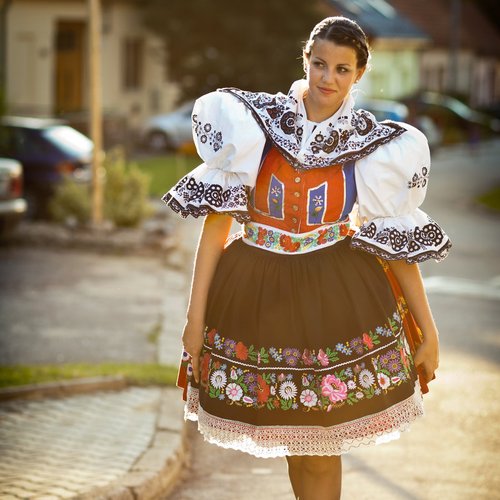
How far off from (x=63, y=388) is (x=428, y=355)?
10.7 feet

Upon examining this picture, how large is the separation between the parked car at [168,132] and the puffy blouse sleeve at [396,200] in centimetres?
2492

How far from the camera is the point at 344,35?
12.2ft

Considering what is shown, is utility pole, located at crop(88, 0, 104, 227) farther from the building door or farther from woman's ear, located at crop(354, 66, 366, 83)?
the building door

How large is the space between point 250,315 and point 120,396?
3.05m

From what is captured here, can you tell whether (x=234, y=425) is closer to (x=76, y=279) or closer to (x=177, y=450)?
(x=177, y=450)

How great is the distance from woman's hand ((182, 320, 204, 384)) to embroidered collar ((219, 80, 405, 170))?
64cm

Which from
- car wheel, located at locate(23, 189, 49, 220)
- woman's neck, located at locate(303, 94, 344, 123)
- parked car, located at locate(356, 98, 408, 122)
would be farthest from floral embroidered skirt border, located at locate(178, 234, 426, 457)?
parked car, located at locate(356, 98, 408, 122)

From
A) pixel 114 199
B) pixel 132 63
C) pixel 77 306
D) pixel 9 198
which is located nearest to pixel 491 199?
pixel 114 199

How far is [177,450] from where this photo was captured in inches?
225

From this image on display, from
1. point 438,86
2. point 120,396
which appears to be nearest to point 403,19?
point 438,86

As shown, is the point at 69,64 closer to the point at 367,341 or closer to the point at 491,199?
the point at 491,199

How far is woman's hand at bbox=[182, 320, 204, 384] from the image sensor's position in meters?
3.86

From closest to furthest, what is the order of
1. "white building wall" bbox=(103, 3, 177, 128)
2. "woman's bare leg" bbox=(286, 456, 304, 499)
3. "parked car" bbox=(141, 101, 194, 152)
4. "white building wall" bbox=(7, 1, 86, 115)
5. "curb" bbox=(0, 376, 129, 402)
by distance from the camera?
"woman's bare leg" bbox=(286, 456, 304, 499) → "curb" bbox=(0, 376, 129, 402) → "parked car" bbox=(141, 101, 194, 152) → "white building wall" bbox=(7, 1, 86, 115) → "white building wall" bbox=(103, 3, 177, 128)

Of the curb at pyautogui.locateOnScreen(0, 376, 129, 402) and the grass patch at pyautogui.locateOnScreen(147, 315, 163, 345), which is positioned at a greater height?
the curb at pyautogui.locateOnScreen(0, 376, 129, 402)
